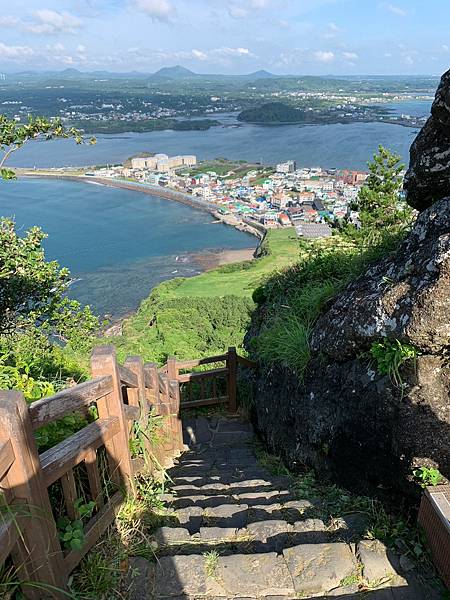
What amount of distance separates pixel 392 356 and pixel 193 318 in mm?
18262

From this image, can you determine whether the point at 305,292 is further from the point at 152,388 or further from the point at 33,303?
the point at 33,303

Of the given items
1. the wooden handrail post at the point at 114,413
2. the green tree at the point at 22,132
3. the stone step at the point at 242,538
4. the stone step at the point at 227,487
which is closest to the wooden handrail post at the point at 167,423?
the stone step at the point at 227,487

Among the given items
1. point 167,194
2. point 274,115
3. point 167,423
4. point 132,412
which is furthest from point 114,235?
point 274,115

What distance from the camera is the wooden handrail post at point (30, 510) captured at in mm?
1552

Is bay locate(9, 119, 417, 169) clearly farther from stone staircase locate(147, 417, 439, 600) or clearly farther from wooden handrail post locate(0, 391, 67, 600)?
wooden handrail post locate(0, 391, 67, 600)

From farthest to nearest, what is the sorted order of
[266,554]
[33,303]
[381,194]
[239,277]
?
1. [239,277]
2. [381,194]
3. [33,303]
4. [266,554]

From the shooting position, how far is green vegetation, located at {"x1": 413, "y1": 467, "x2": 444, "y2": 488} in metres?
2.58

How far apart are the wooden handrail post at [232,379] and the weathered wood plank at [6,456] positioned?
4.54 m

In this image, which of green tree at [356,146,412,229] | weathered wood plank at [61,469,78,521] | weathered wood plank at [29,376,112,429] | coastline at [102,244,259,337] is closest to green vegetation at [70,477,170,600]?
weathered wood plank at [61,469,78,521]

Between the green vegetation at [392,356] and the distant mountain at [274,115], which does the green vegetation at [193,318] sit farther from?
the distant mountain at [274,115]

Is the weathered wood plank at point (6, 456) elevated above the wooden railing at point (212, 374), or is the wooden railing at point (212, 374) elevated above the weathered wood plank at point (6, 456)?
the weathered wood plank at point (6, 456)

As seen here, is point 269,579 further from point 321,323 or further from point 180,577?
point 321,323

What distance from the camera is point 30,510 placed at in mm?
1679

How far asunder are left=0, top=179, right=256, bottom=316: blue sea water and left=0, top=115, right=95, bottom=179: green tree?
80.9 ft
